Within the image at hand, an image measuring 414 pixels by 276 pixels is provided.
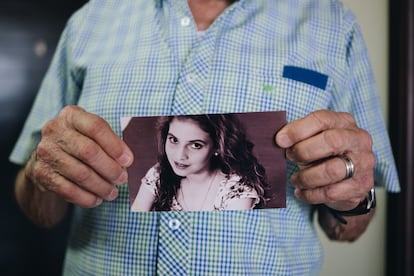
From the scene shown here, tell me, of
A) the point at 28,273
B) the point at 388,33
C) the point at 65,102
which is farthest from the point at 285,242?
the point at 28,273

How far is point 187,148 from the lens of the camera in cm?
56

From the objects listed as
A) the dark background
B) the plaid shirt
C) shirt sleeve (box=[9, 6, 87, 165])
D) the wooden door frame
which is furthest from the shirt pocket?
the dark background

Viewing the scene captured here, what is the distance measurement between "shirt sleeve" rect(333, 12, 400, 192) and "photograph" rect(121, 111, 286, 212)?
0.27 metres

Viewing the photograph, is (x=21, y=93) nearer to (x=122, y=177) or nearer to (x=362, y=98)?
(x=122, y=177)

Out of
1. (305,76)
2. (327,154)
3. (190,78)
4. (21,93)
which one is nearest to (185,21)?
(190,78)

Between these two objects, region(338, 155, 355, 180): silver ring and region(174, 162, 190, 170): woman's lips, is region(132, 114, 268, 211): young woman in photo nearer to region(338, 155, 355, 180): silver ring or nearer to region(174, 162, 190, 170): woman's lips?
region(174, 162, 190, 170): woman's lips

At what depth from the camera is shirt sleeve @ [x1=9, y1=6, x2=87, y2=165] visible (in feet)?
2.69

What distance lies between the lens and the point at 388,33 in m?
1.08

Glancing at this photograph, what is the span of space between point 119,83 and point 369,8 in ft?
2.48

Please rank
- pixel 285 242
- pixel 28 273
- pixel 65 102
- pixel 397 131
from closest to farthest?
pixel 285 242
pixel 65 102
pixel 397 131
pixel 28 273

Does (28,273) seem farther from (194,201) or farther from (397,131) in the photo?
(397,131)

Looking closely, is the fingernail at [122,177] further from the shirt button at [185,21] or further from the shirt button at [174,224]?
the shirt button at [185,21]

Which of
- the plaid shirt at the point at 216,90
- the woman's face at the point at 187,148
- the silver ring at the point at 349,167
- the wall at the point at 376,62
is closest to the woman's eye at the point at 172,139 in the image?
the woman's face at the point at 187,148

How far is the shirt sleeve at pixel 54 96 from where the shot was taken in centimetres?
82
